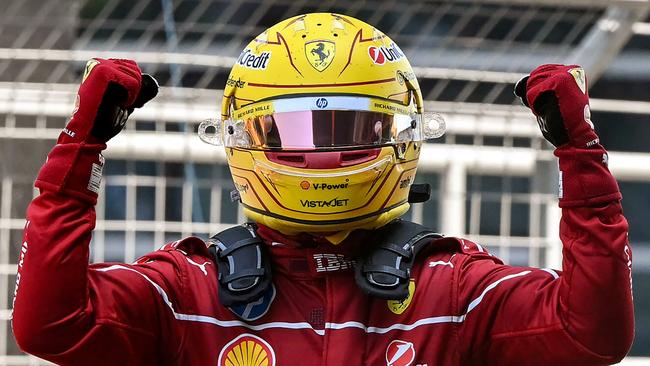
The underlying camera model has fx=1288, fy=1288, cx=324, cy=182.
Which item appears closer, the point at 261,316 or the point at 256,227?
the point at 261,316

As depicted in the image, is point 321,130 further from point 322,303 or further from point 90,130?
point 90,130

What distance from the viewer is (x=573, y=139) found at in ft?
7.26

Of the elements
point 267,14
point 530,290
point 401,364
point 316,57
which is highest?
point 267,14

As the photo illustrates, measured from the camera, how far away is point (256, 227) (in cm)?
255

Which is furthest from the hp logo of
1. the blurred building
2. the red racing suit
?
the blurred building

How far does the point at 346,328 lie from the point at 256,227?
319mm

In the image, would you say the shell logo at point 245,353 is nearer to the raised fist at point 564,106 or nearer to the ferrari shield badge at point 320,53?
the ferrari shield badge at point 320,53

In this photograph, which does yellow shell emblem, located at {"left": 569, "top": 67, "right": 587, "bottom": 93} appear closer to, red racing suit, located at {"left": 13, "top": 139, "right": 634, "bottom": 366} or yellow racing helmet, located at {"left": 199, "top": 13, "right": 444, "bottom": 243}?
red racing suit, located at {"left": 13, "top": 139, "right": 634, "bottom": 366}

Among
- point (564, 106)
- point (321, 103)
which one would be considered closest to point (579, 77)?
point (564, 106)

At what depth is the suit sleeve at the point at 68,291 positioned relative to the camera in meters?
2.14

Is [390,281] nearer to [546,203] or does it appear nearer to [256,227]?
[256,227]

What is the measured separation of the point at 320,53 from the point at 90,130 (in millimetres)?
491

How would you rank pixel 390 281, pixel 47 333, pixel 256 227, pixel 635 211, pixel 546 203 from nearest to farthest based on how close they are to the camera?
pixel 47 333 < pixel 390 281 < pixel 256 227 < pixel 546 203 < pixel 635 211

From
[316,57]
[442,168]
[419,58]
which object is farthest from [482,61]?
[316,57]
